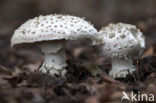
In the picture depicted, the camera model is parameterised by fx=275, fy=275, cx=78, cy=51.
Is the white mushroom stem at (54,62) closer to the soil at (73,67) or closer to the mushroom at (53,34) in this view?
the mushroom at (53,34)

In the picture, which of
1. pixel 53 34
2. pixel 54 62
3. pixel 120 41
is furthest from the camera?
pixel 54 62

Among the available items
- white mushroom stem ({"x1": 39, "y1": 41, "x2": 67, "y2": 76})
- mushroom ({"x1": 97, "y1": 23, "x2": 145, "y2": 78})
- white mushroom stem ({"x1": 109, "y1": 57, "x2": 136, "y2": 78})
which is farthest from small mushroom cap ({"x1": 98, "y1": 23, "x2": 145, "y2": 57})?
white mushroom stem ({"x1": 39, "y1": 41, "x2": 67, "y2": 76})

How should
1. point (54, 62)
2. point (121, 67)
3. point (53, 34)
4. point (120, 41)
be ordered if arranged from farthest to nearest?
1. point (121, 67)
2. point (54, 62)
3. point (120, 41)
4. point (53, 34)

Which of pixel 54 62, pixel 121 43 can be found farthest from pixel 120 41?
pixel 54 62

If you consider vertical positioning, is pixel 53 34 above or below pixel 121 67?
above

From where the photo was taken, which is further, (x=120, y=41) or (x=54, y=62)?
(x=54, y=62)

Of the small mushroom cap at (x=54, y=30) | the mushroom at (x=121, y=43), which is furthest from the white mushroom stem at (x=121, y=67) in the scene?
the small mushroom cap at (x=54, y=30)

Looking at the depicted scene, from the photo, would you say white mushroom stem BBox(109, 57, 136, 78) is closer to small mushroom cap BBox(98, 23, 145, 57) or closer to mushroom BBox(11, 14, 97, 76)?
small mushroom cap BBox(98, 23, 145, 57)

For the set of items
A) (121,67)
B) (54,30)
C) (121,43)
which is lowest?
(121,67)

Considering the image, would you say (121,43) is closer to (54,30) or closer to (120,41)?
(120,41)
